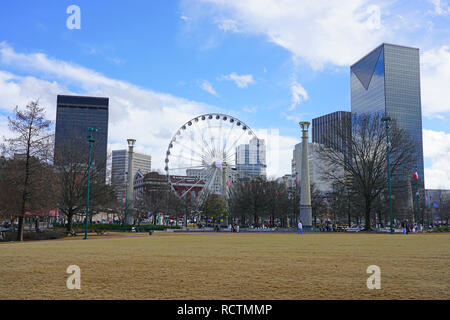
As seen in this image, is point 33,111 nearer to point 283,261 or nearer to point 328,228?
point 283,261

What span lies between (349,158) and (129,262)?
45.8 metres

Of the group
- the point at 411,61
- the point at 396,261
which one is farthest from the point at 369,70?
the point at 396,261

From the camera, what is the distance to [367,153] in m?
52.5

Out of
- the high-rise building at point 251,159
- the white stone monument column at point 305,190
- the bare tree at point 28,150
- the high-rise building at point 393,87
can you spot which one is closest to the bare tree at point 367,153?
the white stone monument column at point 305,190

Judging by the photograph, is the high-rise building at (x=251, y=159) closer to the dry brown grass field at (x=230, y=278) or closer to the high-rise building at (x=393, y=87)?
the high-rise building at (x=393, y=87)

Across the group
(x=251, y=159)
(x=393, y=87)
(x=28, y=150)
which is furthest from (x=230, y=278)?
(x=393, y=87)

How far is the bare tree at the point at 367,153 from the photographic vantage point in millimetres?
50250

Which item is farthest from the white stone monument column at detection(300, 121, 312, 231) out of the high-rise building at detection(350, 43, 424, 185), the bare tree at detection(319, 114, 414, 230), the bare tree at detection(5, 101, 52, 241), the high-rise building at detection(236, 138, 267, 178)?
the high-rise building at detection(350, 43, 424, 185)

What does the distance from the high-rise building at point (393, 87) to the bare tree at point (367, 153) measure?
4133 inches

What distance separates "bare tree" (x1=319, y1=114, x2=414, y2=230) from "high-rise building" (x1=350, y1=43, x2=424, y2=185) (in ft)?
344

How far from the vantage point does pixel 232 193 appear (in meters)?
93.8

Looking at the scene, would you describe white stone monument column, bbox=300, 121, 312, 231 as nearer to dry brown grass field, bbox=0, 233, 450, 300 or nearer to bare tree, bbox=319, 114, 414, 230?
bare tree, bbox=319, 114, 414, 230

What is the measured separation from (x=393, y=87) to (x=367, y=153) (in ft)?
396
